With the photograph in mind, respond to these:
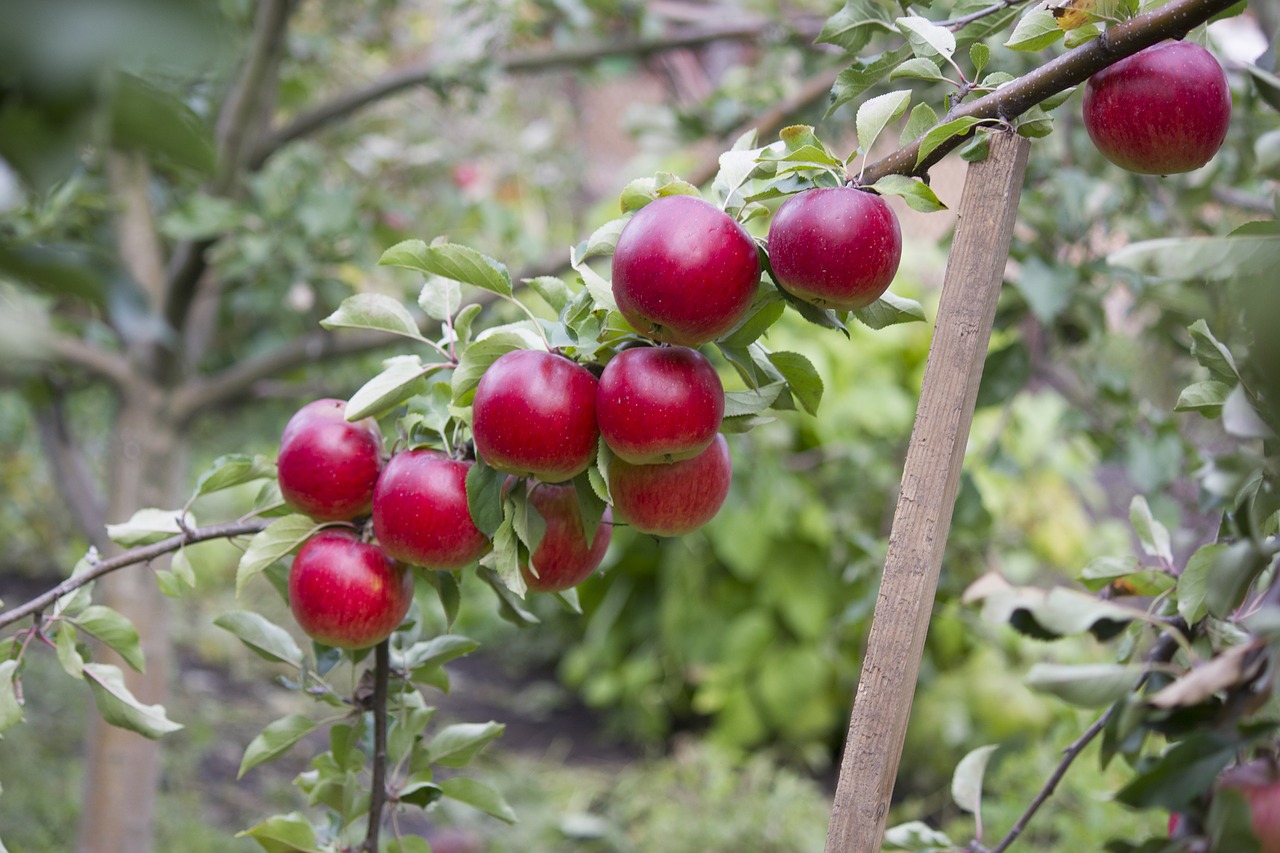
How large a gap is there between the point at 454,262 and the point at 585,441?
14cm

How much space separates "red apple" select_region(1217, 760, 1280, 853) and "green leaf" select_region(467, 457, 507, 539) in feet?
1.28

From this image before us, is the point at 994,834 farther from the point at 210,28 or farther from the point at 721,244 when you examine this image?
the point at 210,28

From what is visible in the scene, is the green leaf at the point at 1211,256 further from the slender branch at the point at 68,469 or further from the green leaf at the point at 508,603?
the slender branch at the point at 68,469

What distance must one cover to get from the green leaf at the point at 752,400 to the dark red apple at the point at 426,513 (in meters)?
0.17

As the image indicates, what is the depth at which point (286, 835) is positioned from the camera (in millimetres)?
703

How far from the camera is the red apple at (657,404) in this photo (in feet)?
1.82

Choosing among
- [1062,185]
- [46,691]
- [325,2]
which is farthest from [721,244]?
[46,691]

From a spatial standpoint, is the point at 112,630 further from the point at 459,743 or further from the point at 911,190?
the point at 911,190

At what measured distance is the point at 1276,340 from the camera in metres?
0.34

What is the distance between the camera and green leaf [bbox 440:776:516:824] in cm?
75

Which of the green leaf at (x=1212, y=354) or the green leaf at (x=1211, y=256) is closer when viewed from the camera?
the green leaf at (x=1211, y=256)

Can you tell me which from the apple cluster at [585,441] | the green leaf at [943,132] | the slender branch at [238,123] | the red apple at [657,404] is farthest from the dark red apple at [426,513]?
the slender branch at [238,123]

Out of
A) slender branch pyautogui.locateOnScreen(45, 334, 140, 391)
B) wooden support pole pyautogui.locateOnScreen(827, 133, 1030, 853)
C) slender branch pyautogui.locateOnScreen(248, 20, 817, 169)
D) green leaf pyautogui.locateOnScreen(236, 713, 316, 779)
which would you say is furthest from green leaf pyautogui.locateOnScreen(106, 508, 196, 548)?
slender branch pyautogui.locateOnScreen(248, 20, 817, 169)

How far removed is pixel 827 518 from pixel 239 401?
140cm
